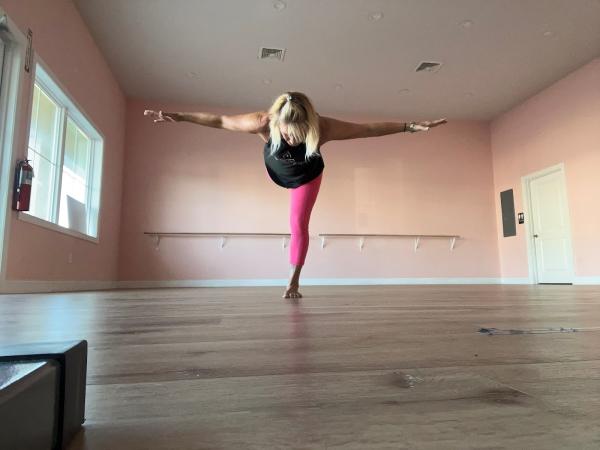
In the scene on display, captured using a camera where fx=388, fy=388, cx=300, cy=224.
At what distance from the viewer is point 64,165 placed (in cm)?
411

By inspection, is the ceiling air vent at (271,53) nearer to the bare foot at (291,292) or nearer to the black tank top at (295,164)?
Answer: the black tank top at (295,164)

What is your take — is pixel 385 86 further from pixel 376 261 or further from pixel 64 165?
pixel 64 165

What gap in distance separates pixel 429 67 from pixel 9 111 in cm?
464

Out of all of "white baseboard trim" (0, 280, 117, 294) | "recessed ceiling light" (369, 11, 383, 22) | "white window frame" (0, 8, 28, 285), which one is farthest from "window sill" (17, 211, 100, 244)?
"recessed ceiling light" (369, 11, 383, 22)

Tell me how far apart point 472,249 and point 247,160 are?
4.10 meters

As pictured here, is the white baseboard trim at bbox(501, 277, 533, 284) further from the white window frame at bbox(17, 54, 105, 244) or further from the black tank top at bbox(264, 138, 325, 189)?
the white window frame at bbox(17, 54, 105, 244)

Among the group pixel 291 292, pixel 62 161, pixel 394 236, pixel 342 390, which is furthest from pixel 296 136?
pixel 394 236

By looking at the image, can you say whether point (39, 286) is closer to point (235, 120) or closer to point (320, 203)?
point (235, 120)

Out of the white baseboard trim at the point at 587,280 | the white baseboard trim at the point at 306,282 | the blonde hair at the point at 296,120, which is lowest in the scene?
the white baseboard trim at the point at 306,282

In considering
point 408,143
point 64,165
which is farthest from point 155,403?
point 408,143

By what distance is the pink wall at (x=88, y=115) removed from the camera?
10.2ft

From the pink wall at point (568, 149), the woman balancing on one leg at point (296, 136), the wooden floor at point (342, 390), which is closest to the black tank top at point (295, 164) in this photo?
the woman balancing on one leg at point (296, 136)

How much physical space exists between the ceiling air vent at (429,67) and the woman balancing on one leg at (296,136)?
10.5 ft

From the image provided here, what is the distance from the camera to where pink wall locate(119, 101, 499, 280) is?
5.87 m
